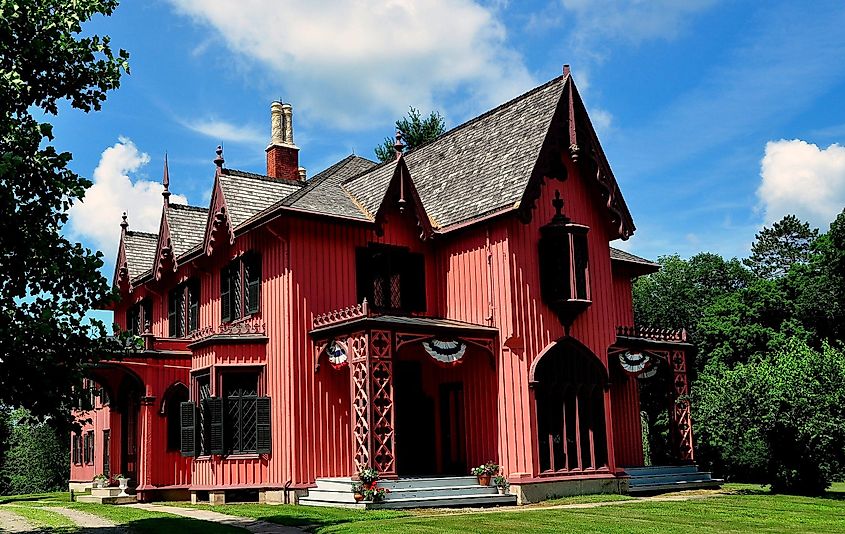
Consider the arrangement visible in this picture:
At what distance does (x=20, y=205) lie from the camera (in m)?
14.2

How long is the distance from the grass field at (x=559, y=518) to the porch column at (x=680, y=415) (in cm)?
486

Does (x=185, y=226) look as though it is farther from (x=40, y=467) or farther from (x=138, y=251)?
(x=40, y=467)

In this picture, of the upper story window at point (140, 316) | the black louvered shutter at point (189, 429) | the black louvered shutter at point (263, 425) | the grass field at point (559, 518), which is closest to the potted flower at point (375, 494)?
the grass field at point (559, 518)

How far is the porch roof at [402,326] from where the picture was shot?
2216 cm

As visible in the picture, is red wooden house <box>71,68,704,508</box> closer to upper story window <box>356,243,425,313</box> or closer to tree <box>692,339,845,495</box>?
upper story window <box>356,243,425,313</box>

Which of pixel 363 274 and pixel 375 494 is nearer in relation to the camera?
pixel 375 494

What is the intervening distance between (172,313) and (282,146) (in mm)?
7901

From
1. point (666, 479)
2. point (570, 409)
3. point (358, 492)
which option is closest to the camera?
point (358, 492)

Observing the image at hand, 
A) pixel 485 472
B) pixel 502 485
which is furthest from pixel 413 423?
pixel 502 485

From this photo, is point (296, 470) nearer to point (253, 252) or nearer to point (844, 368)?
point (253, 252)

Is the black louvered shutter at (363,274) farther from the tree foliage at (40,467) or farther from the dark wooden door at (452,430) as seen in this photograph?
the tree foliage at (40,467)

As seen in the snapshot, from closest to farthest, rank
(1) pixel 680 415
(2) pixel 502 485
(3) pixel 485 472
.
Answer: (2) pixel 502 485 < (3) pixel 485 472 < (1) pixel 680 415

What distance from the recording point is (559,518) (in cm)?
1844

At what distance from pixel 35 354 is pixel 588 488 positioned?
15.2 metres
